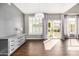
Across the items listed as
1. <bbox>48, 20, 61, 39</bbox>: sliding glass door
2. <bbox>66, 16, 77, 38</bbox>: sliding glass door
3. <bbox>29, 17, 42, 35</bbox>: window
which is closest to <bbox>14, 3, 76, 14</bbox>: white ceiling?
<bbox>29, 17, 42, 35</bbox>: window

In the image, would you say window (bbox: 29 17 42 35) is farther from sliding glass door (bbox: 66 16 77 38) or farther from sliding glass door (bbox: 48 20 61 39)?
sliding glass door (bbox: 66 16 77 38)

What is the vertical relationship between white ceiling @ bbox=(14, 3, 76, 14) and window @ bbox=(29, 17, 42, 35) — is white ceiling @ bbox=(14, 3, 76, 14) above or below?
above

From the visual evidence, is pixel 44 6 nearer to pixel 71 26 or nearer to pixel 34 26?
pixel 34 26

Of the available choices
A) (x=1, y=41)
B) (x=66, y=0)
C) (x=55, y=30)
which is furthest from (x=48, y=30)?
(x=66, y=0)

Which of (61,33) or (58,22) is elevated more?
(58,22)

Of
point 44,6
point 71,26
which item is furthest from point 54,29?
point 44,6

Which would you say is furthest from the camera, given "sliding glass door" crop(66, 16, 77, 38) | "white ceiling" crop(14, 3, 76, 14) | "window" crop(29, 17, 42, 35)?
"sliding glass door" crop(66, 16, 77, 38)

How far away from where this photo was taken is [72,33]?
39.2 ft

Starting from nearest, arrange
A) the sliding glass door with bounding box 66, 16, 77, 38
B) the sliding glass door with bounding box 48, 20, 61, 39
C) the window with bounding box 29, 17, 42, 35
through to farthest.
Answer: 1. the window with bounding box 29, 17, 42, 35
2. the sliding glass door with bounding box 48, 20, 61, 39
3. the sliding glass door with bounding box 66, 16, 77, 38

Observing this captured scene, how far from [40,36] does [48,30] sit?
0.97m

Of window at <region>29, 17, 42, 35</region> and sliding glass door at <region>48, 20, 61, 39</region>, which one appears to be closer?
window at <region>29, 17, 42, 35</region>

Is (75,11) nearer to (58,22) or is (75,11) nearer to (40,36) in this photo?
(58,22)

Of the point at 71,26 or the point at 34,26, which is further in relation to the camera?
the point at 71,26

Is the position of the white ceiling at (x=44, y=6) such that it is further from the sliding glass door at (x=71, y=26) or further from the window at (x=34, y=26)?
the sliding glass door at (x=71, y=26)
